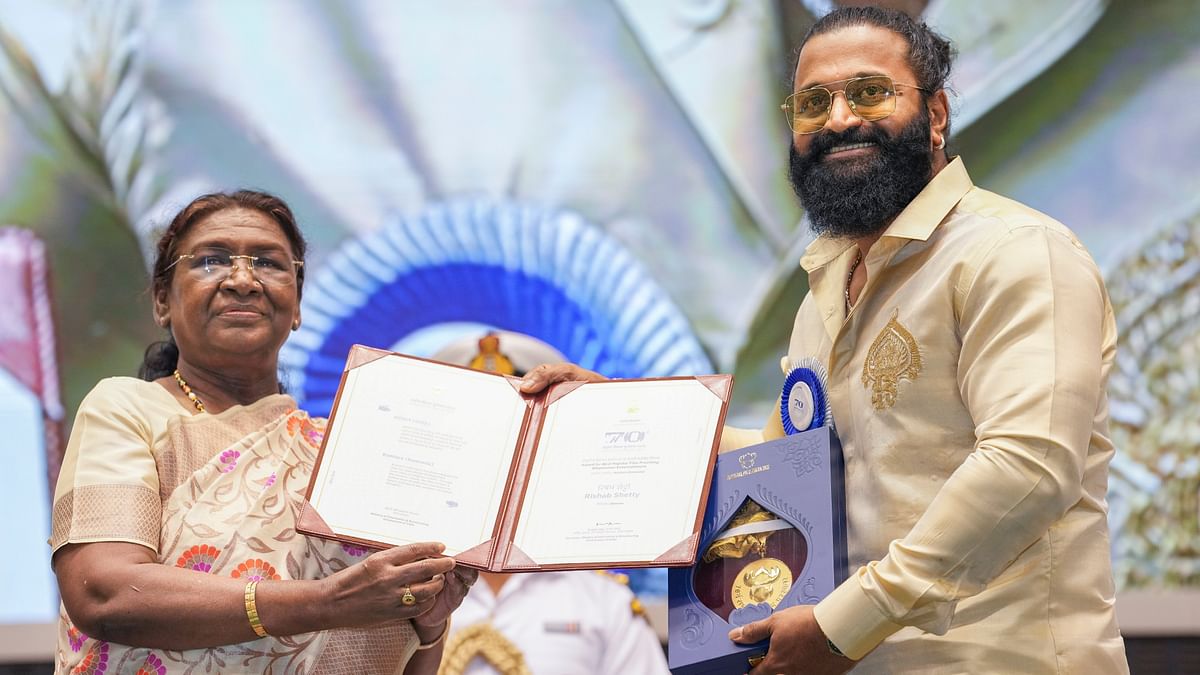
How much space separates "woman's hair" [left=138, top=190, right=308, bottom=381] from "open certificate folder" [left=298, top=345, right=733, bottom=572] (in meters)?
0.31

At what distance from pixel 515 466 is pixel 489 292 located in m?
1.72

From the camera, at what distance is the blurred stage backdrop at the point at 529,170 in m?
3.83

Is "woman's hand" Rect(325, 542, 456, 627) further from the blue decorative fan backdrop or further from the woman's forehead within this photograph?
the blue decorative fan backdrop

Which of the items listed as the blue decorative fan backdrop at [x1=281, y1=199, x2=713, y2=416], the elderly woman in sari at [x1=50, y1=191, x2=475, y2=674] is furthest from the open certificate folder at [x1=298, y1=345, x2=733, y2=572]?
the blue decorative fan backdrop at [x1=281, y1=199, x2=713, y2=416]

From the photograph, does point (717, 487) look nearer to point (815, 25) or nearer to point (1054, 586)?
point (1054, 586)

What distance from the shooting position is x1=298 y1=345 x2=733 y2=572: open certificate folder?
218 cm

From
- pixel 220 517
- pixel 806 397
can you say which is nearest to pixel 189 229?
pixel 220 517

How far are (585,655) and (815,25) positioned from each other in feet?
5.13

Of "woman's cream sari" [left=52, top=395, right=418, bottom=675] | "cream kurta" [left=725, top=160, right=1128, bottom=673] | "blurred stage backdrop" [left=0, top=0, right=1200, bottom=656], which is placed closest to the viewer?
"cream kurta" [left=725, top=160, right=1128, bottom=673]

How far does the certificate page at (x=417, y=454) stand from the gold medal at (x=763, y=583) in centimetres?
42

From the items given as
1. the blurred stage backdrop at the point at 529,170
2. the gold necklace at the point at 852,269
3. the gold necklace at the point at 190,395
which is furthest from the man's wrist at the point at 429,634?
the blurred stage backdrop at the point at 529,170

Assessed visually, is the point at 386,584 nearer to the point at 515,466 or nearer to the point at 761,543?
the point at 515,466

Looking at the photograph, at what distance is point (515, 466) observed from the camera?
2295 millimetres

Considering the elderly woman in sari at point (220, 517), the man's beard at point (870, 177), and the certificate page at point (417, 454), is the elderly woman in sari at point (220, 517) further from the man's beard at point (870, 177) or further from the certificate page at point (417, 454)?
the man's beard at point (870, 177)
